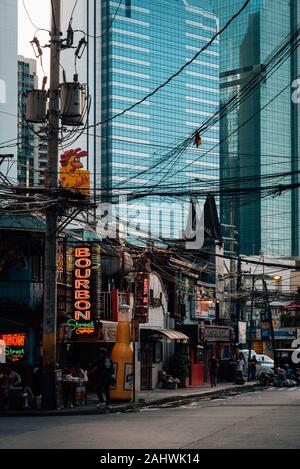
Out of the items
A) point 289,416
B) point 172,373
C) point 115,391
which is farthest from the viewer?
point 172,373

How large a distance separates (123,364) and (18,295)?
495 cm

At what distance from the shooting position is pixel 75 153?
4328 cm

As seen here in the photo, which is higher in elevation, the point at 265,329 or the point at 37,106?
the point at 37,106

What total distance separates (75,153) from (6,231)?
1102cm

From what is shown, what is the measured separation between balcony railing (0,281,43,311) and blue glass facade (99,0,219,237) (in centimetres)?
8913

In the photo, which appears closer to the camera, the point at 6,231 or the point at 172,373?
the point at 6,231

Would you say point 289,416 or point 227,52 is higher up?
point 227,52

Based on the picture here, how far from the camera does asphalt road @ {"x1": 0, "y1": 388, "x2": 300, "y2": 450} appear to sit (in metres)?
17.0

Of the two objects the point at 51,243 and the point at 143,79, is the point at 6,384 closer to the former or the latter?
the point at 51,243

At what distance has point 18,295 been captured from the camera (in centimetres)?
3353

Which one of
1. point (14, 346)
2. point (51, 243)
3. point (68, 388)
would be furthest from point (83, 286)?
point (51, 243)
